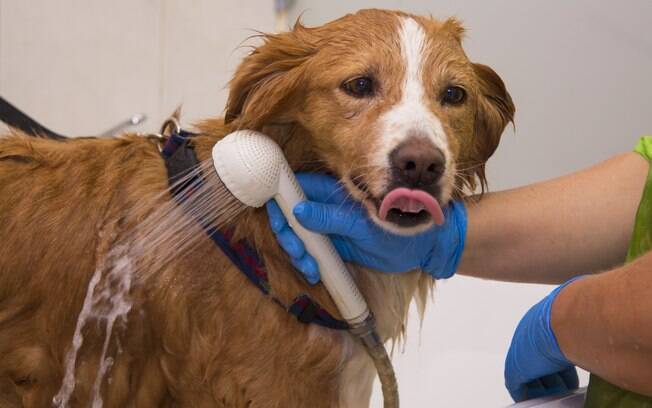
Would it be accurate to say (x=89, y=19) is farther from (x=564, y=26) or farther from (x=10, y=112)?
(x=564, y=26)

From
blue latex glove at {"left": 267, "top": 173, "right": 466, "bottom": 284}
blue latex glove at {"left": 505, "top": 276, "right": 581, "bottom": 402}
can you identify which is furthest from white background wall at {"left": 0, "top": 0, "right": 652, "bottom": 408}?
blue latex glove at {"left": 267, "top": 173, "right": 466, "bottom": 284}

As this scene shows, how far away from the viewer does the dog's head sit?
111 cm

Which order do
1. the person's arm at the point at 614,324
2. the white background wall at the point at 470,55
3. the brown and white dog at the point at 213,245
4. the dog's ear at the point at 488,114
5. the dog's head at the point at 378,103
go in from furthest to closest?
the white background wall at the point at 470,55 → the dog's ear at the point at 488,114 → the brown and white dog at the point at 213,245 → the dog's head at the point at 378,103 → the person's arm at the point at 614,324

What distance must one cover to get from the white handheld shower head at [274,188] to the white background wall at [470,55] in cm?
117

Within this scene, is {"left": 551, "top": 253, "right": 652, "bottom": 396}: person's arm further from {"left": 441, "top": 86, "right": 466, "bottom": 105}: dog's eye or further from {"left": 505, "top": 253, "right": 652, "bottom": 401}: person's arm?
{"left": 441, "top": 86, "right": 466, "bottom": 105}: dog's eye

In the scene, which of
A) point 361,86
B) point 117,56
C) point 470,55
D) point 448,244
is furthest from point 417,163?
point 117,56

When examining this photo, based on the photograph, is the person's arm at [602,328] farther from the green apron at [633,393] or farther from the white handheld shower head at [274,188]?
the white handheld shower head at [274,188]

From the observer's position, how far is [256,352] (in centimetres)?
124

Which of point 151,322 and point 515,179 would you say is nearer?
point 151,322

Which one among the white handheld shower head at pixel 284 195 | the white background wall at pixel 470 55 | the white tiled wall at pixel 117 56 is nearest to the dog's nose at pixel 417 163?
the white handheld shower head at pixel 284 195

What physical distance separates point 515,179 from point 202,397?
1834 mm

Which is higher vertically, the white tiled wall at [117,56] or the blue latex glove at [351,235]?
the blue latex glove at [351,235]

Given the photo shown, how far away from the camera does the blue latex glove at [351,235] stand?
124 centimetres

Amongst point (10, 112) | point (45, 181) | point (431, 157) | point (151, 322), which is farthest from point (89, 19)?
point (431, 157)
